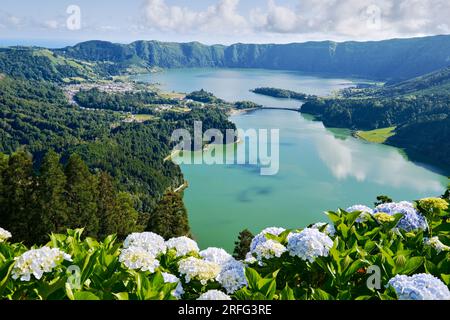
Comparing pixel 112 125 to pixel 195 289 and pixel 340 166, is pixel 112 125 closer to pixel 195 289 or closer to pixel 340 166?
pixel 340 166

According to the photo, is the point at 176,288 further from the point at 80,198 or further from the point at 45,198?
the point at 80,198

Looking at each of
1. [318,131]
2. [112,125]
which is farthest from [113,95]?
[318,131]

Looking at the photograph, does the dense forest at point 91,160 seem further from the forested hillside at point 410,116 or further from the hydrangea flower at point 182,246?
the forested hillside at point 410,116

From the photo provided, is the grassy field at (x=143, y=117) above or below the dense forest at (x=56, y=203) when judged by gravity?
below

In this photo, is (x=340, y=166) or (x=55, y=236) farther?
(x=340, y=166)

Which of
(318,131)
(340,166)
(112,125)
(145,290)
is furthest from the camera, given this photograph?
(112,125)

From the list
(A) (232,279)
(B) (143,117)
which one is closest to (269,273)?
(A) (232,279)

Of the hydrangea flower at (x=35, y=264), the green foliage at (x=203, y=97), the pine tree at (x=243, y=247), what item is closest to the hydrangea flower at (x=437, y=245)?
the hydrangea flower at (x=35, y=264)
